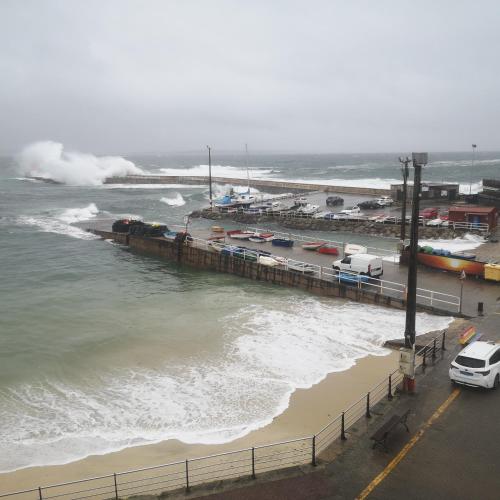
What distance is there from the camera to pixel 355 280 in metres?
24.1

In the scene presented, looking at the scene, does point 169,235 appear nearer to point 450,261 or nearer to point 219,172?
point 450,261

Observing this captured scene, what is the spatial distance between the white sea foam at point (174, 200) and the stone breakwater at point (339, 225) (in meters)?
15.5

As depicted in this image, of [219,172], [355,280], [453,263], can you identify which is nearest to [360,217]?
[453,263]

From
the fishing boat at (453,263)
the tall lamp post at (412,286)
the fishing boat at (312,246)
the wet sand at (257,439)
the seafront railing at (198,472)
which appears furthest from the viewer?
the fishing boat at (312,246)

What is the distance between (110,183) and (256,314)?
100 m

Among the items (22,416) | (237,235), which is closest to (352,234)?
(237,235)

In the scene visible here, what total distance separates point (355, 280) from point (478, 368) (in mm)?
11350

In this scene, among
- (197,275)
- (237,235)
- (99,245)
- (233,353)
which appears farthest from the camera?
(99,245)

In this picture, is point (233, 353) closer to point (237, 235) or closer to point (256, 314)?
point (256, 314)

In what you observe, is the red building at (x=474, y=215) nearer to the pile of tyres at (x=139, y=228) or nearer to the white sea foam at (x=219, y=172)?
the pile of tyres at (x=139, y=228)

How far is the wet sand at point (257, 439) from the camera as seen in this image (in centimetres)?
1109

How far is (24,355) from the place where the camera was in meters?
18.0

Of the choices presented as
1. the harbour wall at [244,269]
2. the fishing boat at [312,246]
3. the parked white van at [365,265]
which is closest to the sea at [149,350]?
the harbour wall at [244,269]

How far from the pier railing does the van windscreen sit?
677cm
